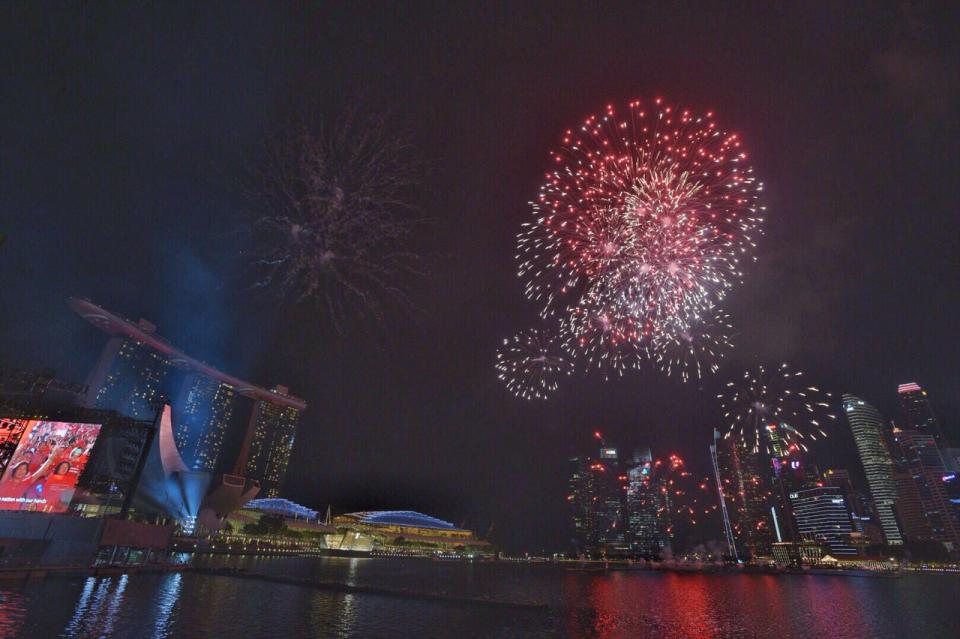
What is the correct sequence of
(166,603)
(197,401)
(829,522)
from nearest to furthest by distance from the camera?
(166,603) < (197,401) < (829,522)

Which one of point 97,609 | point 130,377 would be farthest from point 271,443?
point 97,609

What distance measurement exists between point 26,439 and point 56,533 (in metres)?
8.00

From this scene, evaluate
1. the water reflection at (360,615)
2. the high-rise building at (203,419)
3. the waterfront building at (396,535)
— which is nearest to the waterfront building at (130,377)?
the high-rise building at (203,419)

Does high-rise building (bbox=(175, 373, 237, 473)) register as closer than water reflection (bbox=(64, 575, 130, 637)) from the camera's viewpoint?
→ No

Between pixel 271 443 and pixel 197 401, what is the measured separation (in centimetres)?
4041

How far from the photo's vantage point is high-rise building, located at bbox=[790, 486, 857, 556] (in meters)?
183

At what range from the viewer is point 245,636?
69.1ft

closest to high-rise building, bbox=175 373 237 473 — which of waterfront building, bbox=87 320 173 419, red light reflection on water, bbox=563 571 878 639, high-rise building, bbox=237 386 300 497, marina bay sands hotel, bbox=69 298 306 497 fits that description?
marina bay sands hotel, bbox=69 298 306 497

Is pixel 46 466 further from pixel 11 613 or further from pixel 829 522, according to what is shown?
pixel 829 522

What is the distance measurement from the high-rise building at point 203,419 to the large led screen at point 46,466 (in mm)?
119537

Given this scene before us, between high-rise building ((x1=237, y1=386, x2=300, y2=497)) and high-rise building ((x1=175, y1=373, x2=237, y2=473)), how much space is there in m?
10.0

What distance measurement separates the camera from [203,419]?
157 meters

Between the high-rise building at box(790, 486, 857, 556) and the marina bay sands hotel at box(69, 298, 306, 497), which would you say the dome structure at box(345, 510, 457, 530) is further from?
the high-rise building at box(790, 486, 857, 556)

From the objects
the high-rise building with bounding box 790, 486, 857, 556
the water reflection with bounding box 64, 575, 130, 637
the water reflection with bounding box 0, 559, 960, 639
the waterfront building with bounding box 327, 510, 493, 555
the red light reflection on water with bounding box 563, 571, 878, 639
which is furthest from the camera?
the high-rise building with bounding box 790, 486, 857, 556
